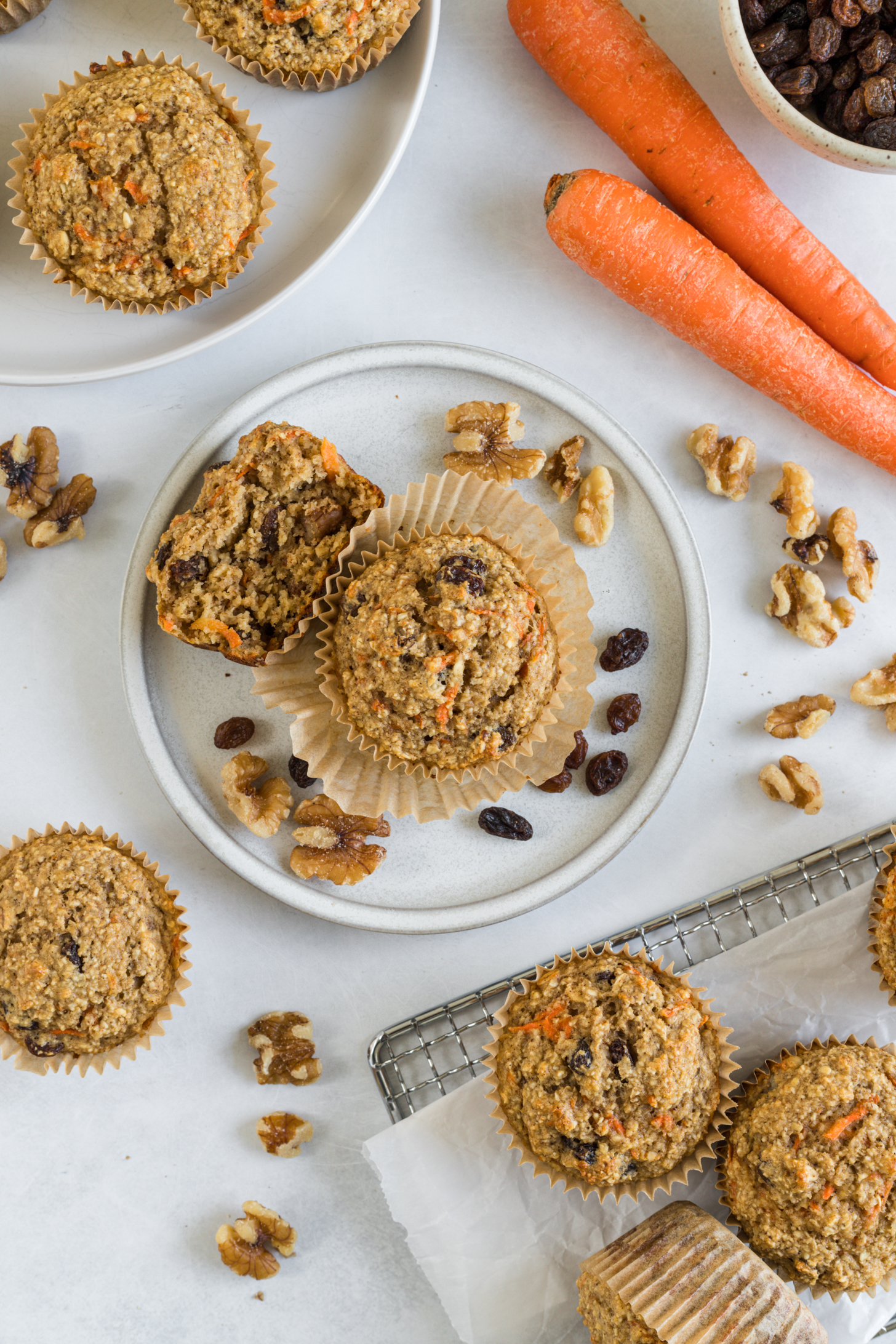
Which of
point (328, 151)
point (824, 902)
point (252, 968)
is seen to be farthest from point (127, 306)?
point (824, 902)

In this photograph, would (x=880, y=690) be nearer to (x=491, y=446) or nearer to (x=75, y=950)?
(x=491, y=446)

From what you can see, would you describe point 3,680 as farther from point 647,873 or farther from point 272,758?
point 647,873

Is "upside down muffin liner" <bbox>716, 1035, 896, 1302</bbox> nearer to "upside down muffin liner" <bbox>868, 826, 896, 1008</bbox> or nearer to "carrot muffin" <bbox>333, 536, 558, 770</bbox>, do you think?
"upside down muffin liner" <bbox>868, 826, 896, 1008</bbox>

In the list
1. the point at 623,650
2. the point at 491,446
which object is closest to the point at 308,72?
the point at 491,446

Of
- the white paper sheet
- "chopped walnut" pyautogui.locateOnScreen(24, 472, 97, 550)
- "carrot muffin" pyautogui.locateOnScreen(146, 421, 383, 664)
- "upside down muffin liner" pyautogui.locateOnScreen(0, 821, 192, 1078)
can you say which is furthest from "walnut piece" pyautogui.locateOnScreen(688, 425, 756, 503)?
"upside down muffin liner" pyautogui.locateOnScreen(0, 821, 192, 1078)

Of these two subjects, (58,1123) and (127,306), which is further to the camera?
(58,1123)

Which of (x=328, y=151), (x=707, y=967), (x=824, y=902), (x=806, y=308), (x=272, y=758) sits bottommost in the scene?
(x=272, y=758)

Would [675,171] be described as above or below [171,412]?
above
